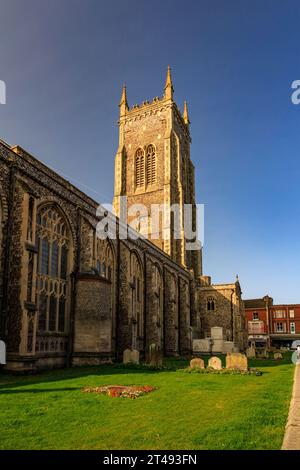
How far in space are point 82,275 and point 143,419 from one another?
14621 mm

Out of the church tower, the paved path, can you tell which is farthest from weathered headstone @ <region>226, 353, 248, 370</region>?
the church tower

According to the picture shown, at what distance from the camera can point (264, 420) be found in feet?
24.0

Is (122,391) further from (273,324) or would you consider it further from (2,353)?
(273,324)

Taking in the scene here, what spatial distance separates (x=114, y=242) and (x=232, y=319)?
29982 mm

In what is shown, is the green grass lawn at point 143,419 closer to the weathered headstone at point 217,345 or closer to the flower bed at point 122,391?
the flower bed at point 122,391

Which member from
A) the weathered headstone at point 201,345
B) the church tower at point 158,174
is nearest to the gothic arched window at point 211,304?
the church tower at point 158,174

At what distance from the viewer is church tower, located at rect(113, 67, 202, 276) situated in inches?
1895

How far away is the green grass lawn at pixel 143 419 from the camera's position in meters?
5.71

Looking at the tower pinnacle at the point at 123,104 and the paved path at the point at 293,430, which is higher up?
the tower pinnacle at the point at 123,104

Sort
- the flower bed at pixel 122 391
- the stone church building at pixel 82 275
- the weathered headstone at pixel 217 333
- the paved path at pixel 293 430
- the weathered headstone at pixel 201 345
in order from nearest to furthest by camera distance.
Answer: the paved path at pixel 293 430 < the flower bed at pixel 122 391 < the stone church building at pixel 82 275 < the weathered headstone at pixel 201 345 < the weathered headstone at pixel 217 333

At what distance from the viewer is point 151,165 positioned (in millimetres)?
52125

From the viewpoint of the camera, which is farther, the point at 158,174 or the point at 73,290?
the point at 158,174

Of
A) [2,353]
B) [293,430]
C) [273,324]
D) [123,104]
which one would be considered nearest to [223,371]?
[2,353]
